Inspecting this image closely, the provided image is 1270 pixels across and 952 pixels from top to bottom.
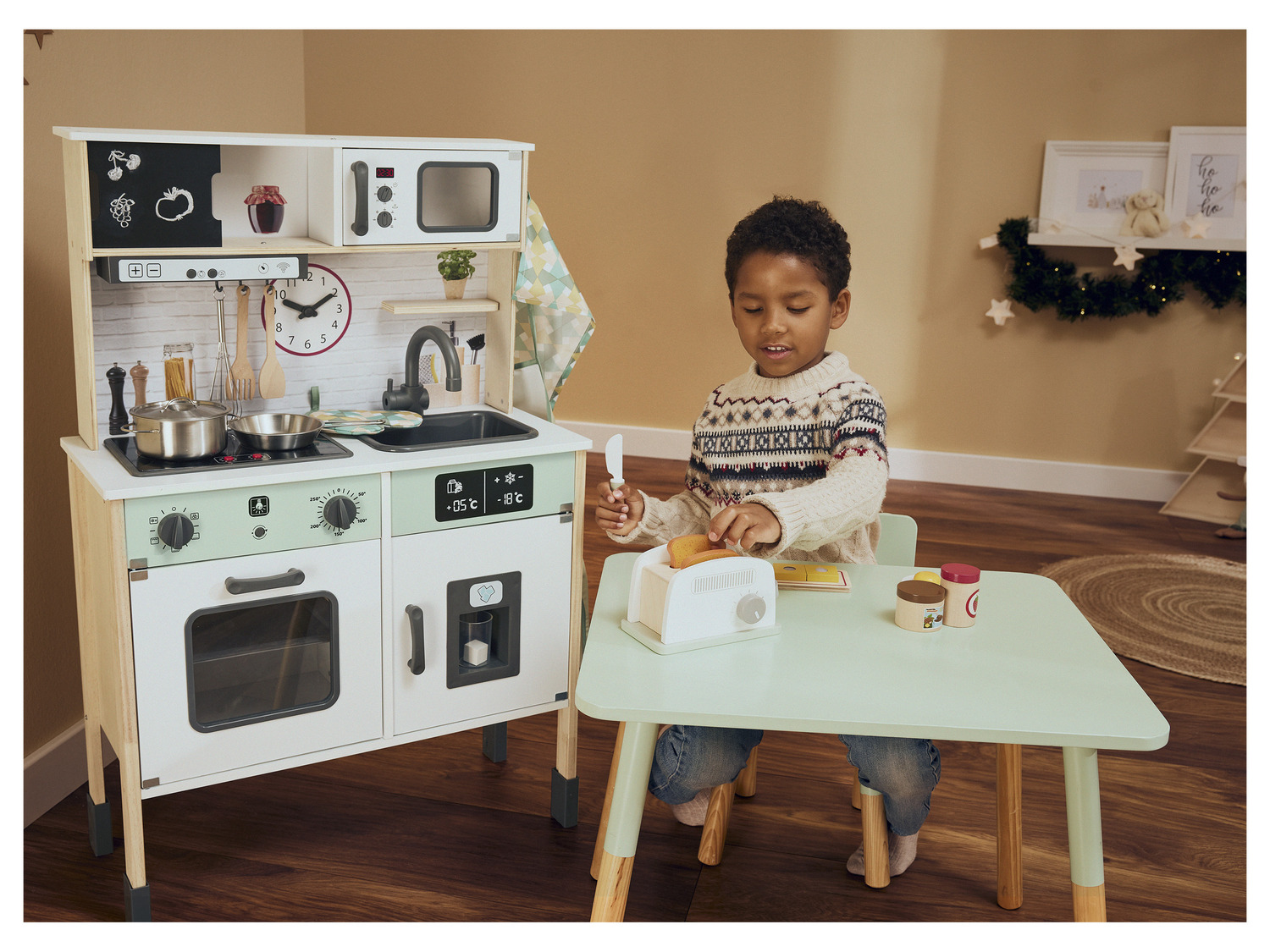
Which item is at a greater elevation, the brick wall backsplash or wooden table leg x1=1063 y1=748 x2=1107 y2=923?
the brick wall backsplash

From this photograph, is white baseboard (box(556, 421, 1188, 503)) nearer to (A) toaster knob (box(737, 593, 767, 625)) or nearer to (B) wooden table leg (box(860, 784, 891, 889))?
(B) wooden table leg (box(860, 784, 891, 889))

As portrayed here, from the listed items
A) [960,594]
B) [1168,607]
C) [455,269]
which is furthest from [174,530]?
[1168,607]

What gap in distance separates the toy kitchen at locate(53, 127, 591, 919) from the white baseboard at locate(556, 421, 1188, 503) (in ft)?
8.16

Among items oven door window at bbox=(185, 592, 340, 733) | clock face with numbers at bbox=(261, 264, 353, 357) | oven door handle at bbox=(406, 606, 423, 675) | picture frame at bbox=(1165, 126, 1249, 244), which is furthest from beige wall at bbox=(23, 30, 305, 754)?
picture frame at bbox=(1165, 126, 1249, 244)

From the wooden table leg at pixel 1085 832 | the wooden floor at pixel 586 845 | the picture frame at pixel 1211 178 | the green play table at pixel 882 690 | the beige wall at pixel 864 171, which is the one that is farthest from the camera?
the beige wall at pixel 864 171

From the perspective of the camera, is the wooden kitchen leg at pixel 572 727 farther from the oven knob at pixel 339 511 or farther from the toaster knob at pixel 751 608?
the toaster knob at pixel 751 608

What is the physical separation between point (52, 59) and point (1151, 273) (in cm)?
392

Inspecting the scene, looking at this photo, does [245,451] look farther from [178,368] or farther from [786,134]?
[786,134]

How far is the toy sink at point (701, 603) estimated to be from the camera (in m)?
1.45

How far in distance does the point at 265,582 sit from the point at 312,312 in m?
0.63

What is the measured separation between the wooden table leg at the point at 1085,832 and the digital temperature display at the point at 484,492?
3.41ft

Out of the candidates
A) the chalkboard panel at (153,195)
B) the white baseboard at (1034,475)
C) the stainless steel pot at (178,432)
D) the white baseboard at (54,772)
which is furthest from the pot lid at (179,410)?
the white baseboard at (1034,475)

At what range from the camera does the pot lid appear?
1.82 meters

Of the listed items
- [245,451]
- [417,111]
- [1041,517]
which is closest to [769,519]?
[245,451]
